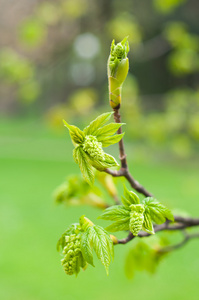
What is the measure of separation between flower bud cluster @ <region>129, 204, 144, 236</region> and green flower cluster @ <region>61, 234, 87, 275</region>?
83 millimetres

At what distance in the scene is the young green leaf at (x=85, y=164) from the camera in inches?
21.7

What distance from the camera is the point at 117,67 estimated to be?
582mm

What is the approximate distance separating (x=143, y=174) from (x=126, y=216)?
302 inches

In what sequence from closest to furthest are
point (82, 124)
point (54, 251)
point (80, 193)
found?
point (80, 193) < point (54, 251) < point (82, 124)

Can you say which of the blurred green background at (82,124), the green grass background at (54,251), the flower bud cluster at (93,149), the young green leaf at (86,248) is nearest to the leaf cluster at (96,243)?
the young green leaf at (86,248)

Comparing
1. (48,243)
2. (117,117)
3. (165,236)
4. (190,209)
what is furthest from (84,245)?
(190,209)

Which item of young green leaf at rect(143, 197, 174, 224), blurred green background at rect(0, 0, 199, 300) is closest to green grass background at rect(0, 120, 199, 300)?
blurred green background at rect(0, 0, 199, 300)

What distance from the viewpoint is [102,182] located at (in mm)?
983

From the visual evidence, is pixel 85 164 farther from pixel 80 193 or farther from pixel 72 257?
pixel 80 193

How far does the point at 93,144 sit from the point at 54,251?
3760mm

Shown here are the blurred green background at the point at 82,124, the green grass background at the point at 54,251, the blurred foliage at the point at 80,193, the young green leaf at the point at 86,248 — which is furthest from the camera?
the green grass background at the point at 54,251

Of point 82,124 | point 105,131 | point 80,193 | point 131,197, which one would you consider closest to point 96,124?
point 105,131

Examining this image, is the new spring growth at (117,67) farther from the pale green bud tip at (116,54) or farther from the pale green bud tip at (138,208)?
the pale green bud tip at (138,208)

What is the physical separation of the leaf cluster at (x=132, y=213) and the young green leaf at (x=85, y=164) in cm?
7
